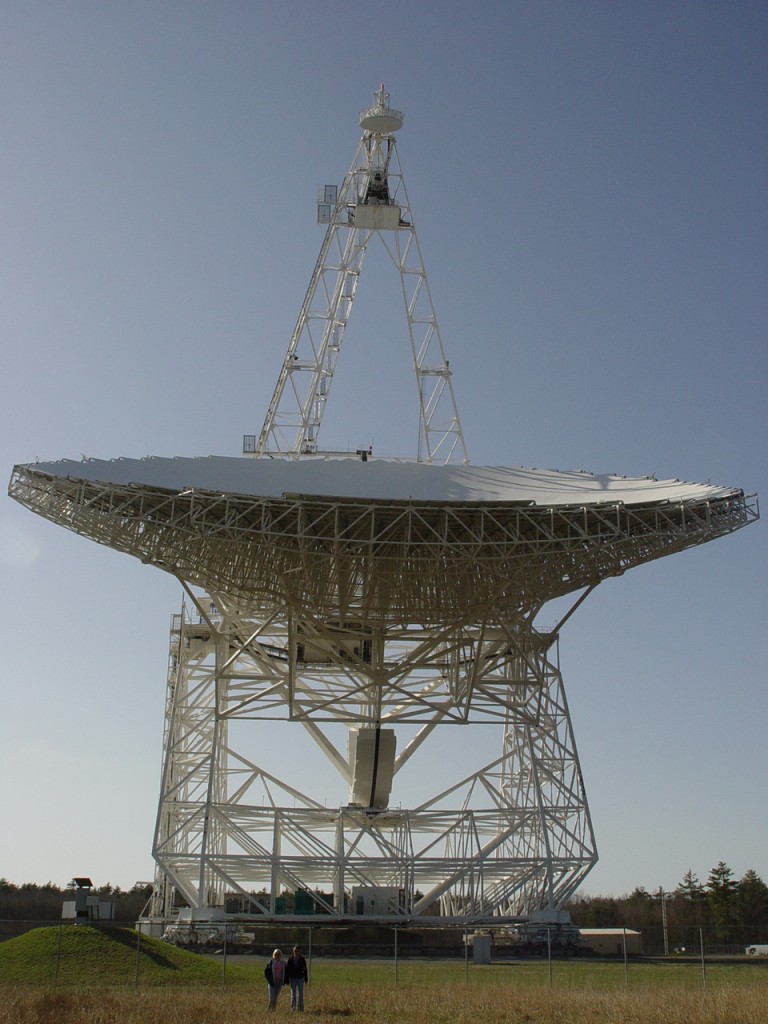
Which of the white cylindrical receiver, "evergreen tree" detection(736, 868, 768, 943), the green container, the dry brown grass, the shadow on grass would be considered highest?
the white cylindrical receiver

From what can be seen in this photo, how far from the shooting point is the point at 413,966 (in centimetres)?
3894

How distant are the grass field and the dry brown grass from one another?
3cm

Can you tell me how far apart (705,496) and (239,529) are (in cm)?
1399

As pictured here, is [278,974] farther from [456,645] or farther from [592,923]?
[592,923]

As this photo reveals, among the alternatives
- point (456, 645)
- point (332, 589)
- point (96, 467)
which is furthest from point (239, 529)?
point (456, 645)

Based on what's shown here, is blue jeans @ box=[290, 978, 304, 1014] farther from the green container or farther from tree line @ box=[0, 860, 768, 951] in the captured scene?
tree line @ box=[0, 860, 768, 951]

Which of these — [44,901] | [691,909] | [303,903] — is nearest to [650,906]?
[691,909]

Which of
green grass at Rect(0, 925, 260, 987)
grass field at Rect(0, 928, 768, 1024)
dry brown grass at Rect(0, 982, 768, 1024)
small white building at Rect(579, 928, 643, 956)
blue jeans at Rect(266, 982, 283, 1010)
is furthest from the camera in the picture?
small white building at Rect(579, 928, 643, 956)

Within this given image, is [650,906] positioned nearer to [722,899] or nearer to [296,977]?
[722,899]

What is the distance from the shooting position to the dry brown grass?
23.5 meters

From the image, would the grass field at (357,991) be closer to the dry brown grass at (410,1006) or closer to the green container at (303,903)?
the dry brown grass at (410,1006)

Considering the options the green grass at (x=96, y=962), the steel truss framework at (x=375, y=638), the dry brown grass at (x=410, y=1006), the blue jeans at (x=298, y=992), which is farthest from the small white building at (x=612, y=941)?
the blue jeans at (x=298, y=992)

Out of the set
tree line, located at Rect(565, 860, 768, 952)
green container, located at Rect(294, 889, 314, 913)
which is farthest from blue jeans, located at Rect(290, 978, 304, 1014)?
tree line, located at Rect(565, 860, 768, 952)

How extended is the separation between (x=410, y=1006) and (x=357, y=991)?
2.85 meters
